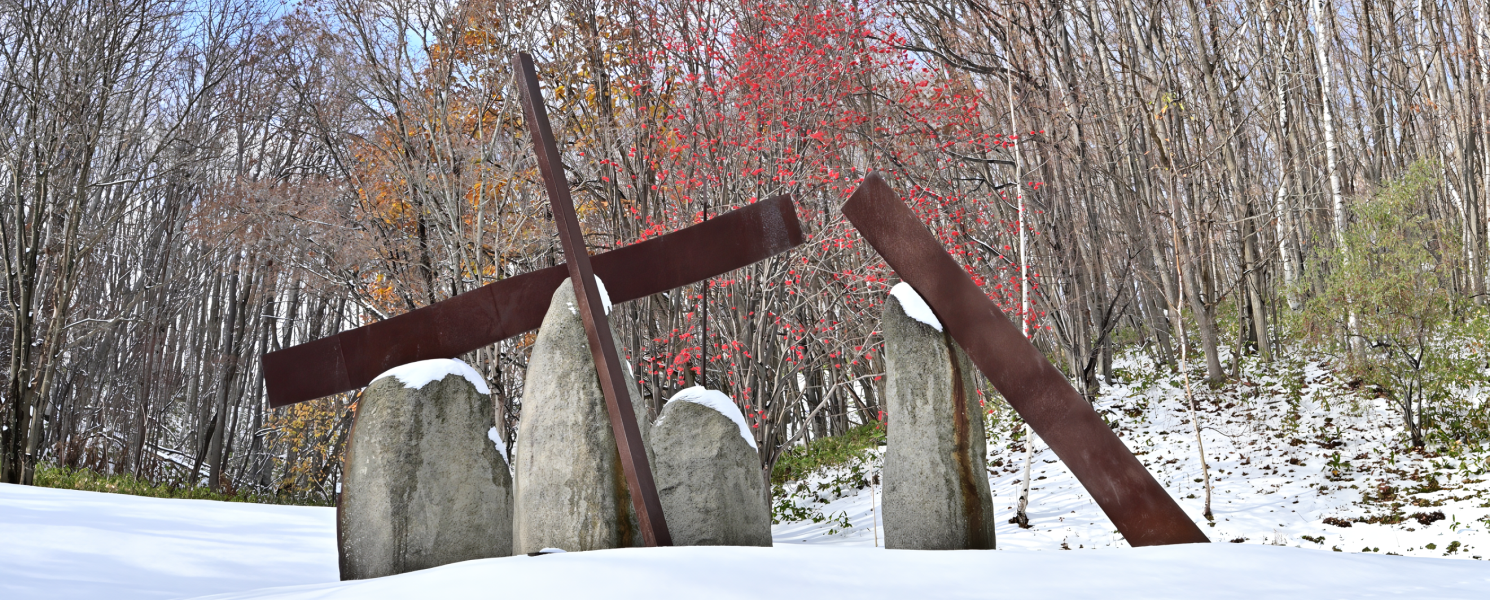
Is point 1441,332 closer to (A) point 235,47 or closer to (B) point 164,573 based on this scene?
(B) point 164,573

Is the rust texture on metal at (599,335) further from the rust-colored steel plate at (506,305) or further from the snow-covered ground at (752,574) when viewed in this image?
the snow-covered ground at (752,574)

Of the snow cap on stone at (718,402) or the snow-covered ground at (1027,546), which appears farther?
the snow cap on stone at (718,402)

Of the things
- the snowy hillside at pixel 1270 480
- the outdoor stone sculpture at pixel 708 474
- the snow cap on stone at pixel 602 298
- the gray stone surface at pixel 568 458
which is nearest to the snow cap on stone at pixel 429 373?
the gray stone surface at pixel 568 458

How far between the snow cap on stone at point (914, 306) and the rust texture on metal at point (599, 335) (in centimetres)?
130

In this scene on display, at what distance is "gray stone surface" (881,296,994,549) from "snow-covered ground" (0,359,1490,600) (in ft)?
0.89

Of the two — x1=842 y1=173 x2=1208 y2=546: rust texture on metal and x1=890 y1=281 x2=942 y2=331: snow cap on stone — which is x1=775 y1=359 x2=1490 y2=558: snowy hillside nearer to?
x1=842 y1=173 x2=1208 y2=546: rust texture on metal

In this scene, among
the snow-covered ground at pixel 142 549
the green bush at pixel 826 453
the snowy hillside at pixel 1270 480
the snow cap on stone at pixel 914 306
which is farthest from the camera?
the green bush at pixel 826 453

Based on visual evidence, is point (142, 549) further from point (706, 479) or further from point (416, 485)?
point (706, 479)

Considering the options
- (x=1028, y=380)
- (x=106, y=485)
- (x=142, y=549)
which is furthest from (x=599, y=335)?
(x=106, y=485)

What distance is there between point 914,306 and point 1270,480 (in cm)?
685

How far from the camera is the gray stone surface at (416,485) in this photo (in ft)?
12.8

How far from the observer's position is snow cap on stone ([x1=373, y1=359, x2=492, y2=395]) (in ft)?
13.2

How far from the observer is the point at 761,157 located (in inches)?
331

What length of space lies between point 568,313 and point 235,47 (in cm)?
1275
